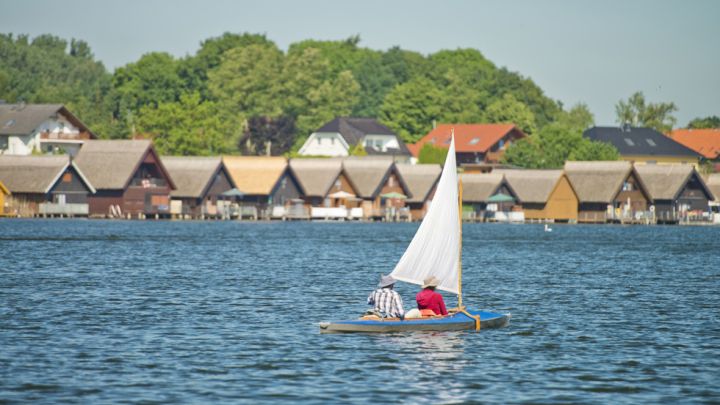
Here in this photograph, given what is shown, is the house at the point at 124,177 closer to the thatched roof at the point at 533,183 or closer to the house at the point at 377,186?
the house at the point at 377,186

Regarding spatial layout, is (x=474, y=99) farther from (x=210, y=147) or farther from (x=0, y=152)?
(x=0, y=152)

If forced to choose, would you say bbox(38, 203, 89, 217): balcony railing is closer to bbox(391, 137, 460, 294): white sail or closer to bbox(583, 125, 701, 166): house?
bbox(583, 125, 701, 166): house

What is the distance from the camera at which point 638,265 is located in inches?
2672

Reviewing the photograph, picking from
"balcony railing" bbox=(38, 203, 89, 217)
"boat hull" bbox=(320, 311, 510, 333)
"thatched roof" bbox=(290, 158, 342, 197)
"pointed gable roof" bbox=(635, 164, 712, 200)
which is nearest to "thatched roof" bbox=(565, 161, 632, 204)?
"pointed gable roof" bbox=(635, 164, 712, 200)

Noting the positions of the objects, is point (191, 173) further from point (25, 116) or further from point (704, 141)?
point (704, 141)

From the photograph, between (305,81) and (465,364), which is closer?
(465,364)

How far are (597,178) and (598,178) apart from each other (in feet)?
0.36

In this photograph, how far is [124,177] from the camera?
418 feet

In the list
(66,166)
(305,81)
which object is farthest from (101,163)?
(305,81)

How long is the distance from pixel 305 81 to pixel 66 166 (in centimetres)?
6835

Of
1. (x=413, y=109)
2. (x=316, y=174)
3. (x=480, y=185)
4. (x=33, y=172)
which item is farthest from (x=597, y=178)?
(x=33, y=172)

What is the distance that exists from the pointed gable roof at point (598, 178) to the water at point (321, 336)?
66.4m

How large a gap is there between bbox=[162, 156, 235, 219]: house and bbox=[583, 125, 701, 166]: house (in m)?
64.8

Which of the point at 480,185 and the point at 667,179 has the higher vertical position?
the point at 667,179
